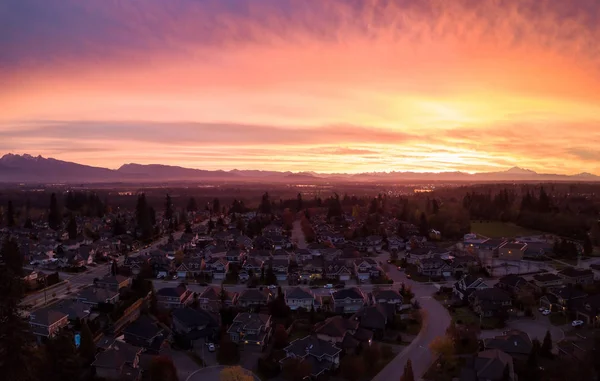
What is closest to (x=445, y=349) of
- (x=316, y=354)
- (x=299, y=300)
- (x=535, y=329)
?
(x=316, y=354)

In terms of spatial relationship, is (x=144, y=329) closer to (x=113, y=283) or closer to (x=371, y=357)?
(x=113, y=283)

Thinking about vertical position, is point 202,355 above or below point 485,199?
below

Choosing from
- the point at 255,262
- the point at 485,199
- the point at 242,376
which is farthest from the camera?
the point at 485,199

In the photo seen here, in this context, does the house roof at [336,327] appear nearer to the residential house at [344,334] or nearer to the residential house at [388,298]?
the residential house at [344,334]

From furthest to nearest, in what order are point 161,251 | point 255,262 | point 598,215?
point 598,215 → point 161,251 → point 255,262

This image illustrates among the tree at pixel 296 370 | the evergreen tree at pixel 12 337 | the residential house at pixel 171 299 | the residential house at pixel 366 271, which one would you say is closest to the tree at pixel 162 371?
the tree at pixel 296 370

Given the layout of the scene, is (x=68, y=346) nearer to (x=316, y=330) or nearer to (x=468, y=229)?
(x=316, y=330)

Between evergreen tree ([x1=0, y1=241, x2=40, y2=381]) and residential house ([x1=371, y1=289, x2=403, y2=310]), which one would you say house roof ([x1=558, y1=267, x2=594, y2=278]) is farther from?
evergreen tree ([x1=0, y1=241, x2=40, y2=381])

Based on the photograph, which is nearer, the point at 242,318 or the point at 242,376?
the point at 242,376

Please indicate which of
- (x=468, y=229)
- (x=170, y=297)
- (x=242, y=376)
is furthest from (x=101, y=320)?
(x=468, y=229)
